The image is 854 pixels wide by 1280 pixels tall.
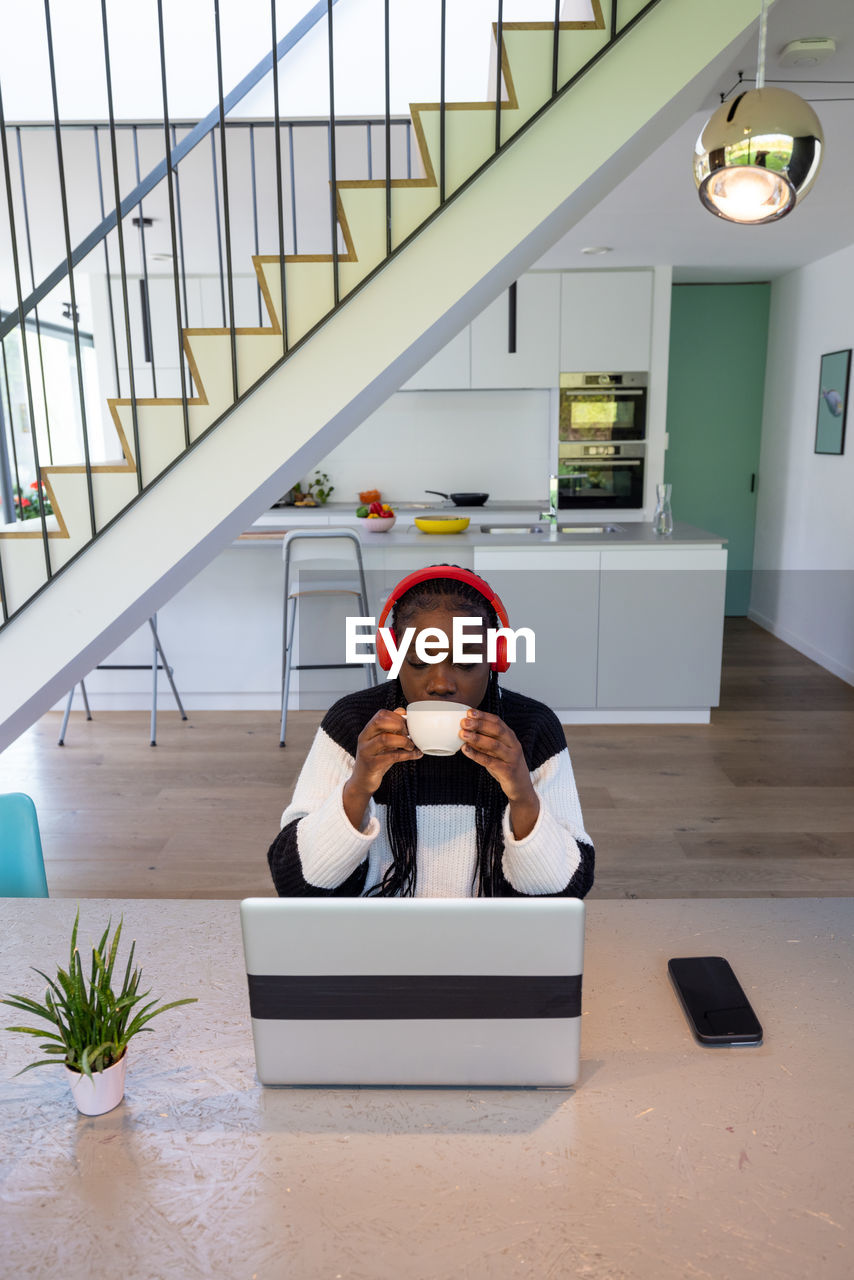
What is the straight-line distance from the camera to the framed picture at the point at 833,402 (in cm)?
519

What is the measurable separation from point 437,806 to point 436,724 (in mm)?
Answer: 306

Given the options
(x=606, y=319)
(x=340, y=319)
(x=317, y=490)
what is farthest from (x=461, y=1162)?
(x=317, y=490)

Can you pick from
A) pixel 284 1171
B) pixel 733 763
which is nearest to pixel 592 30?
pixel 284 1171

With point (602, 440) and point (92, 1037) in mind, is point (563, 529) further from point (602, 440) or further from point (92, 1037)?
point (92, 1037)

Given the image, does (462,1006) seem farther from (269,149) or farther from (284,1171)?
(269,149)

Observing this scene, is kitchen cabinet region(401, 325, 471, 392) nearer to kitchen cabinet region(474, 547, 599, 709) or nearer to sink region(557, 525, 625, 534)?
sink region(557, 525, 625, 534)

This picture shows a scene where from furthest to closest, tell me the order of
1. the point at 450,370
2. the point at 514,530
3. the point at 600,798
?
the point at 450,370, the point at 514,530, the point at 600,798

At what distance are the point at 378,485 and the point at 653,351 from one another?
2.06 meters

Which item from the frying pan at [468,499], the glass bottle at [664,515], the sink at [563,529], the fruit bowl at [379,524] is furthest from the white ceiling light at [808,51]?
the frying pan at [468,499]

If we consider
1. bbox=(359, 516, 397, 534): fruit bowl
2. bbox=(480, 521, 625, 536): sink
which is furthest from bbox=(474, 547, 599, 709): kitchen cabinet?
bbox=(359, 516, 397, 534): fruit bowl

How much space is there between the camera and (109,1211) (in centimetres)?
81

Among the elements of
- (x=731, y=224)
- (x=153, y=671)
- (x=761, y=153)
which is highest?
(x=731, y=224)

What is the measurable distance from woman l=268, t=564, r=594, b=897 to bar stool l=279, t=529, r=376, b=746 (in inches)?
112

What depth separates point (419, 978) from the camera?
2.92 ft
